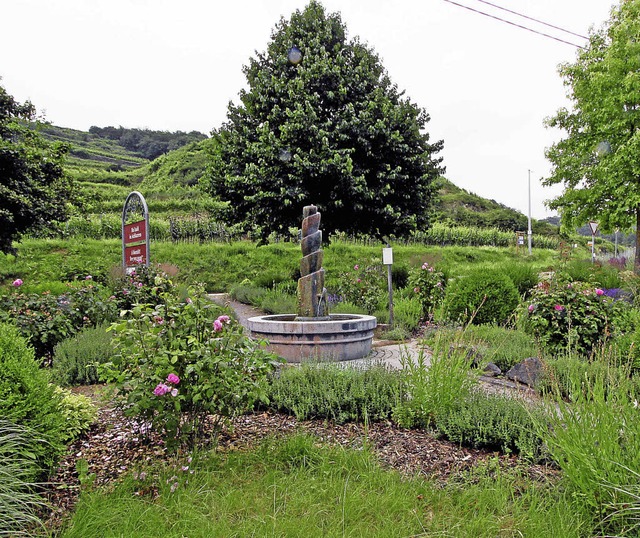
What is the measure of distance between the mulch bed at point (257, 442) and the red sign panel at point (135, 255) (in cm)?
512

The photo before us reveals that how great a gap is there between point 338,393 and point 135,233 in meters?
6.26

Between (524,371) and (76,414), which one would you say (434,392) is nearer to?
(524,371)

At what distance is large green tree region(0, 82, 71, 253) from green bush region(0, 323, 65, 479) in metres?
7.34

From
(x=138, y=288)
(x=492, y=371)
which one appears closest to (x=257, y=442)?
(x=492, y=371)

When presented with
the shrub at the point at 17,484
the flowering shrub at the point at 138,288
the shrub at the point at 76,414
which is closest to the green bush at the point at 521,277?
the flowering shrub at the point at 138,288

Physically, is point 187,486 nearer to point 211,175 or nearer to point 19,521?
point 19,521

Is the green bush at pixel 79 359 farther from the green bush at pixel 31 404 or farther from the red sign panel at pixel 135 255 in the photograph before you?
the red sign panel at pixel 135 255

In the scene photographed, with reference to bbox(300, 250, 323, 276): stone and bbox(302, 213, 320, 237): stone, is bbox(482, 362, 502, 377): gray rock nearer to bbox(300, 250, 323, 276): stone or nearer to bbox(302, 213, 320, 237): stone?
bbox(300, 250, 323, 276): stone

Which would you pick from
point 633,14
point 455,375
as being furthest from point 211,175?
point 633,14

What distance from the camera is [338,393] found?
3.68 meters

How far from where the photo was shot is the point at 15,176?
9.54 metres

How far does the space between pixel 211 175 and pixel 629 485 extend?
38.1ft

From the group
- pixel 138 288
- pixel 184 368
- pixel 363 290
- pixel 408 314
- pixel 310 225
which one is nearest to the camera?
pixel 184 368

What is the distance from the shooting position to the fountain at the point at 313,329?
560 cm
